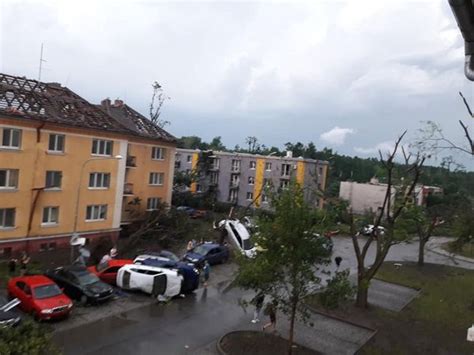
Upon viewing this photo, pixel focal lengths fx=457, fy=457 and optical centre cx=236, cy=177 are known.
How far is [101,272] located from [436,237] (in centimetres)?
4905

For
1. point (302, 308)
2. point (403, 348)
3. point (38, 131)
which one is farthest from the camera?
point (38, 131)

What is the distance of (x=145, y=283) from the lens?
73.4ft

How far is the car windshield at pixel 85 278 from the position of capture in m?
21.0

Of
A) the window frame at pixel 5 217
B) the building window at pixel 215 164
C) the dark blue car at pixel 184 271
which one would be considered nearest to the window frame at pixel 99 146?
the window frame at pixel 5 217

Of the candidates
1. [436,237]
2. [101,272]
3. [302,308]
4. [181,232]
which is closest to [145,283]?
[101,272]

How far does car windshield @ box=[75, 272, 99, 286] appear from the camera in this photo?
21.0 m

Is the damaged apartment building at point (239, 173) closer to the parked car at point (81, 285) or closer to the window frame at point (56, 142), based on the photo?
the window frame at point (56, 142)

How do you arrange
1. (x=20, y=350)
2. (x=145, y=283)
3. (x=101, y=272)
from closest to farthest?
(x=20, y=350) < (x=145, y=283) < (x=101, y=272)

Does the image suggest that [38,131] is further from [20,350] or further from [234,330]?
[20,350]

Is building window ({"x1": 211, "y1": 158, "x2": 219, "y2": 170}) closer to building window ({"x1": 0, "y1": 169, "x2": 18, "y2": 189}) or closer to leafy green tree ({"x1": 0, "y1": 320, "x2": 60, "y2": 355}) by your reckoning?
building window ({"x1": 0, "y1": 169, "x2": 18, "y2": 189})

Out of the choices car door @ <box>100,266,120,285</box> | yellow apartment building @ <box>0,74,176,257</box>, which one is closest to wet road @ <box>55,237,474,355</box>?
car door @ <box>100,266,120,285</box>

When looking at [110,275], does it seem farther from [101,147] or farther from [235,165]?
[235,165]

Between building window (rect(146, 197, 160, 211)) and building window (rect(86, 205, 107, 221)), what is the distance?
6.28 meters

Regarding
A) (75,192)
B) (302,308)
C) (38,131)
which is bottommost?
(302,308)
